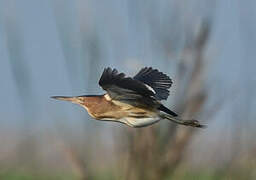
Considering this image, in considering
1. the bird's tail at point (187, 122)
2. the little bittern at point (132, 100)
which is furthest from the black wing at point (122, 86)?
the bird's tail at point (187, 122)

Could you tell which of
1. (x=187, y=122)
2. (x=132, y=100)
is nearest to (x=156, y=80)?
(x=132, y=100)

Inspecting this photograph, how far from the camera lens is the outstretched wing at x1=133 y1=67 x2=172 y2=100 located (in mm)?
4637

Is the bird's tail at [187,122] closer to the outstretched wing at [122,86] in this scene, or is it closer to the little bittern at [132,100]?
the little bittern at [132,100]

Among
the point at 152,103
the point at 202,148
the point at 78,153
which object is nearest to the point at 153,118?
the point at 152,103

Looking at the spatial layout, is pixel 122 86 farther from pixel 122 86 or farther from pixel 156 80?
pixel 156 80

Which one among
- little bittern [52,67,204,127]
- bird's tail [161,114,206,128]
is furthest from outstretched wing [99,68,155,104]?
bird's tail [161,114,206,128]

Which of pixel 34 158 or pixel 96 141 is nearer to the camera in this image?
pixel 96 141

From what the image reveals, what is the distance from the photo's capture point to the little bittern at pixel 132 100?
13.6 ft

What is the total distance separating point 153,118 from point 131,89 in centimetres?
21

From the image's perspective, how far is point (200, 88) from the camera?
4.17m

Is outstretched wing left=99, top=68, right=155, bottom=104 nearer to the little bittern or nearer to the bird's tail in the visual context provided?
the little bittern

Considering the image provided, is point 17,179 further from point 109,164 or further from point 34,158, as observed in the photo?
point 34,158

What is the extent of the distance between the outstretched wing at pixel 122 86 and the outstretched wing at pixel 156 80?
24 cm

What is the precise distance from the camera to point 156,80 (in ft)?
15.7
